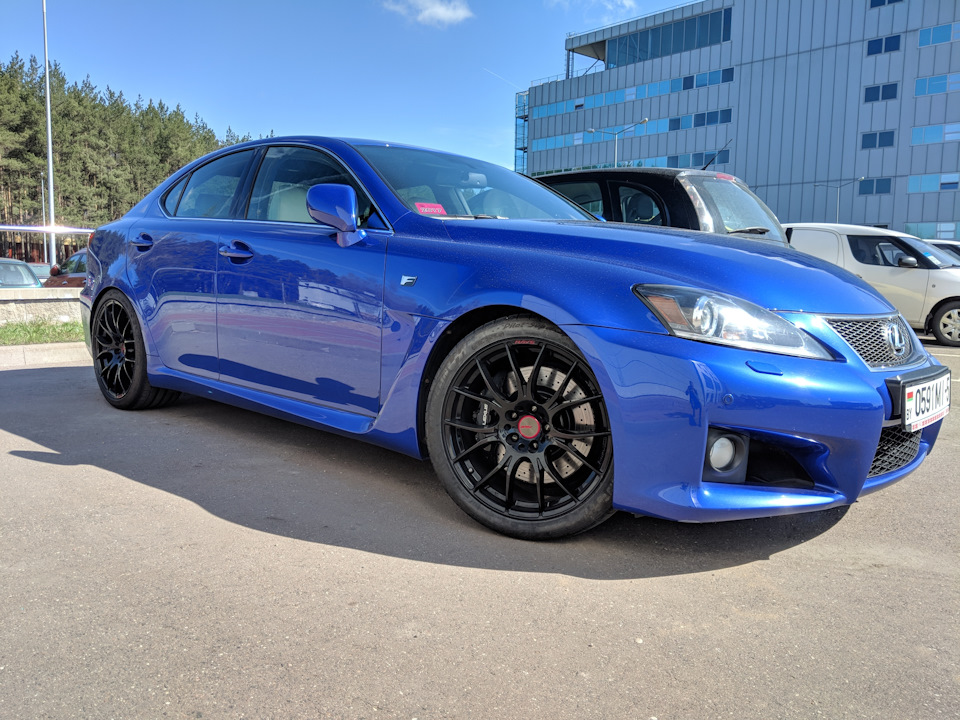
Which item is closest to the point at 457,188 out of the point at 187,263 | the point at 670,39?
the point at 187,263

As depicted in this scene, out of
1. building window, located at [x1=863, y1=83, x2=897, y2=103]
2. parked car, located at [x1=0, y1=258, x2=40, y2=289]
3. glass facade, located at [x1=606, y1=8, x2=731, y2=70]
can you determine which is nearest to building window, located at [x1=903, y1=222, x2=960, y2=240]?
building window, located at [x1=863, y1=83, x2=897, y2=103]

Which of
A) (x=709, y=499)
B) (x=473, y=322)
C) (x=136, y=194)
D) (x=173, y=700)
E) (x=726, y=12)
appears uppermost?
(x=726, y=12)

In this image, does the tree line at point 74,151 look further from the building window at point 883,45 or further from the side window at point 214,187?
the side window at point 214,187

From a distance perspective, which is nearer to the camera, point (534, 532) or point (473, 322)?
point (534, 532)

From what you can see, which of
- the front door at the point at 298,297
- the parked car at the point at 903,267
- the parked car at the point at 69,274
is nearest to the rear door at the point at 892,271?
the parked car at the point at 903,267

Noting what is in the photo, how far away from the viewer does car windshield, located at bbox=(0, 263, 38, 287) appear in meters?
11.4

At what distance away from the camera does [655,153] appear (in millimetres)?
48750

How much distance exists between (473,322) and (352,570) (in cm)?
96

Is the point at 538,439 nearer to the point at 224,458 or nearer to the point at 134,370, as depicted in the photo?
the point at 224,458

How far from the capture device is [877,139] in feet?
131

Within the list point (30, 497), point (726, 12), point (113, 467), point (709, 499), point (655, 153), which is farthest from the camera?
point (655, 153)

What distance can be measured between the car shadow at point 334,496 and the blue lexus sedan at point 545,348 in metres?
0.18

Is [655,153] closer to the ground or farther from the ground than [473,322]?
farther from the ground

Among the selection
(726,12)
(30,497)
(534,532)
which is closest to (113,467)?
(30,497)
